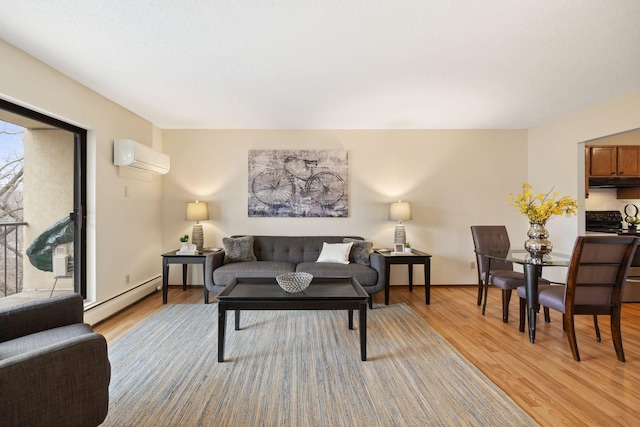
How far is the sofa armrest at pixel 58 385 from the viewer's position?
116cm

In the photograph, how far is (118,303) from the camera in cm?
354

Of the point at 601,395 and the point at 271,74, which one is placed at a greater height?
the point at 271,74

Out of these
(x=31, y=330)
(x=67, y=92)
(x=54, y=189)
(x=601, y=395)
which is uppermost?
(x=67, y=92)

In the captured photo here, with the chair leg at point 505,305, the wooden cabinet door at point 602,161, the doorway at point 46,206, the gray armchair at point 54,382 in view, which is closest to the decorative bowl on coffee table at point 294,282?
the gray armchair at point 54,382

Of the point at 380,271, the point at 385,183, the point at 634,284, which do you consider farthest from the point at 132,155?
the point at 634,284

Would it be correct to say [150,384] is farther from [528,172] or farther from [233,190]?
[528,172]

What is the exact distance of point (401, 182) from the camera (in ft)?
15.4

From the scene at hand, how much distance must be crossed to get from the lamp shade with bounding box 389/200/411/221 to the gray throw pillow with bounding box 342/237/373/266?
1.94 feet

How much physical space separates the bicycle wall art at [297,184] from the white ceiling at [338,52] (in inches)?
35.9

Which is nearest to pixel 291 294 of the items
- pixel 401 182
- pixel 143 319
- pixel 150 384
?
pixel 150 384

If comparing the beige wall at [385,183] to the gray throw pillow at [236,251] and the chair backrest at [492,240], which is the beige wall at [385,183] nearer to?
the gray throw pillow at [236,251]

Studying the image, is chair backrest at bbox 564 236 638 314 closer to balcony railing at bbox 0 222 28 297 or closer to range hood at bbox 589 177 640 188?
range hood at bbox 589 177 640 188

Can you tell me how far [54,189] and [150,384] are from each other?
2.24 meters

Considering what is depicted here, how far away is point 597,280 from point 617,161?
3312 mm
